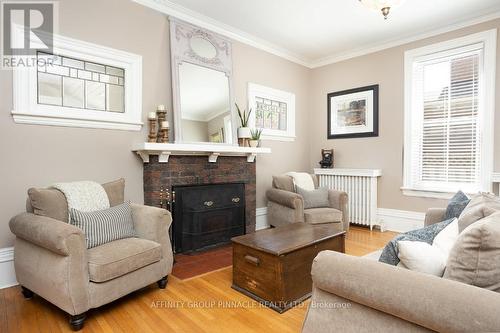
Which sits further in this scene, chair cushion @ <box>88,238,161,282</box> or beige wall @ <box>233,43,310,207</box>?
beige wall @ <box>233,43,310,207</box>

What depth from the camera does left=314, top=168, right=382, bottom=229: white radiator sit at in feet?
14.0

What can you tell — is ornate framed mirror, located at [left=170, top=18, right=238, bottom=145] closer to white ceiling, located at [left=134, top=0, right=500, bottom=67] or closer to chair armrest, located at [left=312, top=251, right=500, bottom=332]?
white ceiling, located at [left=134, top=0, right=500, bottom=67]

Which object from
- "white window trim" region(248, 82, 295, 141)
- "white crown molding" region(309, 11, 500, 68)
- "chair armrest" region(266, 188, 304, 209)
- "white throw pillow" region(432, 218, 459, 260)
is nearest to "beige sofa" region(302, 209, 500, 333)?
"white throw pillow" region(432, 218, 459, 260)

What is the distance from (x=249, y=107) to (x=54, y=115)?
2378 millimetres

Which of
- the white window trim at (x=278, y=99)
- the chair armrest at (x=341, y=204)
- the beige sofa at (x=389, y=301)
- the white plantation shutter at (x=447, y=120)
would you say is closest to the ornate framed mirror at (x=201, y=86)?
the white window trim at (x=278, y=99)

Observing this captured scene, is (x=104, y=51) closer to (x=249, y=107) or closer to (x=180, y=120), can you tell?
(x=180, y=120)

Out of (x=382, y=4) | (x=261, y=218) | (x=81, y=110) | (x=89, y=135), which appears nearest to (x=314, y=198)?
(x=261, y=218)

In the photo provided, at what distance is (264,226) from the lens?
14.3 ft

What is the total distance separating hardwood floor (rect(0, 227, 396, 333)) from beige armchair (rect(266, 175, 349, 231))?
1.46 m

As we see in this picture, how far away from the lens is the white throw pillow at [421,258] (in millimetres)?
1179

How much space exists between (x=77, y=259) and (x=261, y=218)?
2830 mm

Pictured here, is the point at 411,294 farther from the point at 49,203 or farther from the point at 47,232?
the point at 49,203

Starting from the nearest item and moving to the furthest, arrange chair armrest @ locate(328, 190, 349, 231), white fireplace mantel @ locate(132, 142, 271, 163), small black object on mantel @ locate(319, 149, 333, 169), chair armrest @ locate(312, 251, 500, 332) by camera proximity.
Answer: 1. chair armrest @ locate(312, 251, 500, 332)
2. white fireplace mantel @ locate(132, 142, 271, 163)
3. chair armrest @ locate(328, 190, 349, 231)
4. small black object on mantel @ locate(319, 149, 333, 169)

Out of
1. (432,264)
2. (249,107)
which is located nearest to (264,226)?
(249,107)
